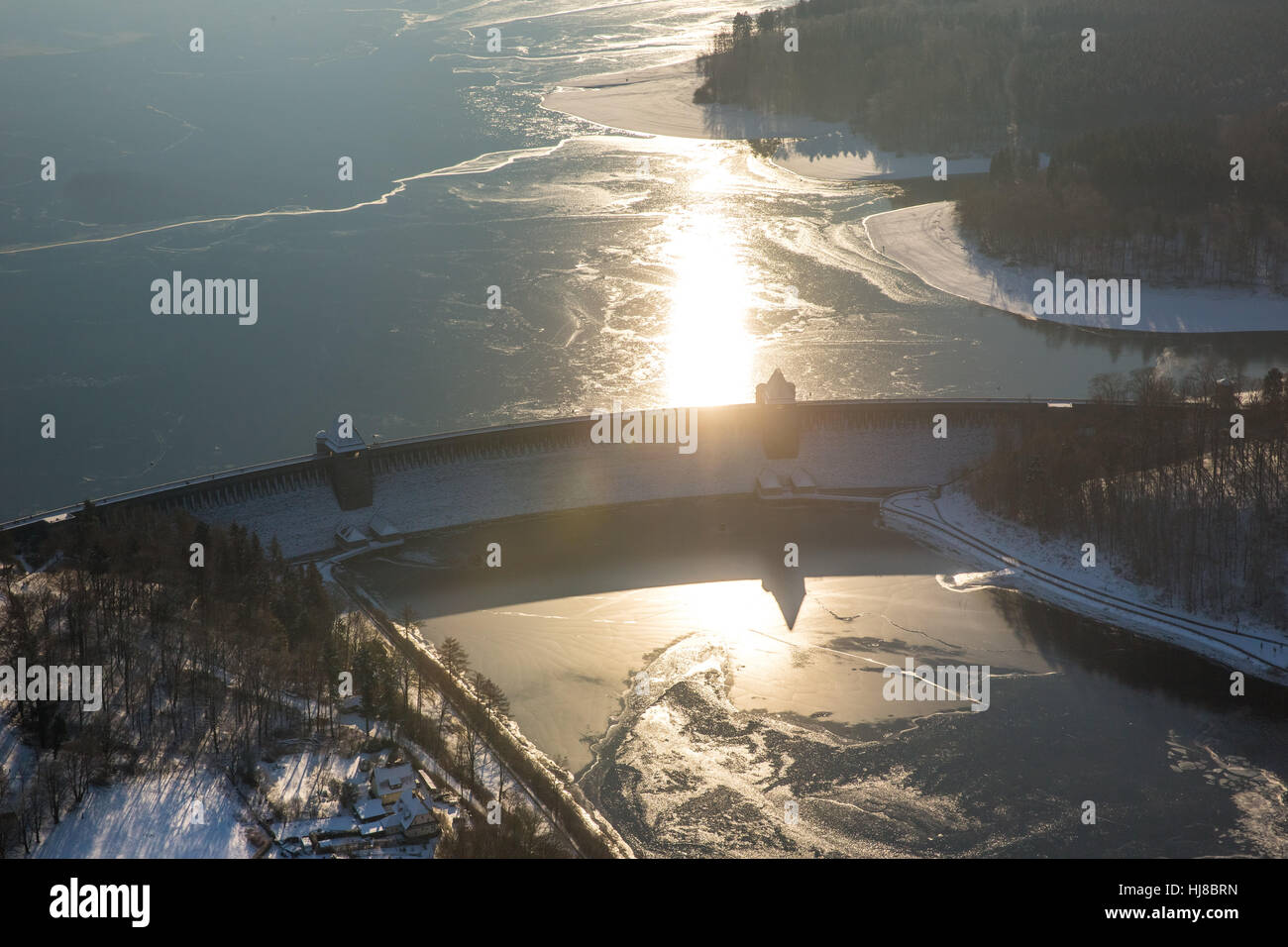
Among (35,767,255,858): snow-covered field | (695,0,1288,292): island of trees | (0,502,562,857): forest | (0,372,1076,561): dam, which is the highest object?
(695,0,1288,292): island of trees

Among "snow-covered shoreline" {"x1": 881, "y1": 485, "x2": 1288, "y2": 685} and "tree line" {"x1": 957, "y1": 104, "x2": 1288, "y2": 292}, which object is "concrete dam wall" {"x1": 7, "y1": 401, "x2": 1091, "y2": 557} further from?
"tree line" {"x1": 957, "y1": 104, "x2": 1288, "y2": 292}

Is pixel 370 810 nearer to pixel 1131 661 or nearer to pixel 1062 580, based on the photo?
pixel 1131 661

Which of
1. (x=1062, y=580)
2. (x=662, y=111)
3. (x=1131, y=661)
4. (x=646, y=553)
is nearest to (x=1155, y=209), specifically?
(x=1062, y=580)

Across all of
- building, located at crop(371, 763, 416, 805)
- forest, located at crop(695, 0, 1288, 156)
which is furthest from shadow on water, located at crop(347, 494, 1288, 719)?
forest, located at crop(695, 0, 1288, 156)

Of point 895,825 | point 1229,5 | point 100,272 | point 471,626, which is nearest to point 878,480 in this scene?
point 471,626

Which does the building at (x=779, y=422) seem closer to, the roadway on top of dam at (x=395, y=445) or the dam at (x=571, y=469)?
the dam at (x=571, y=469)
